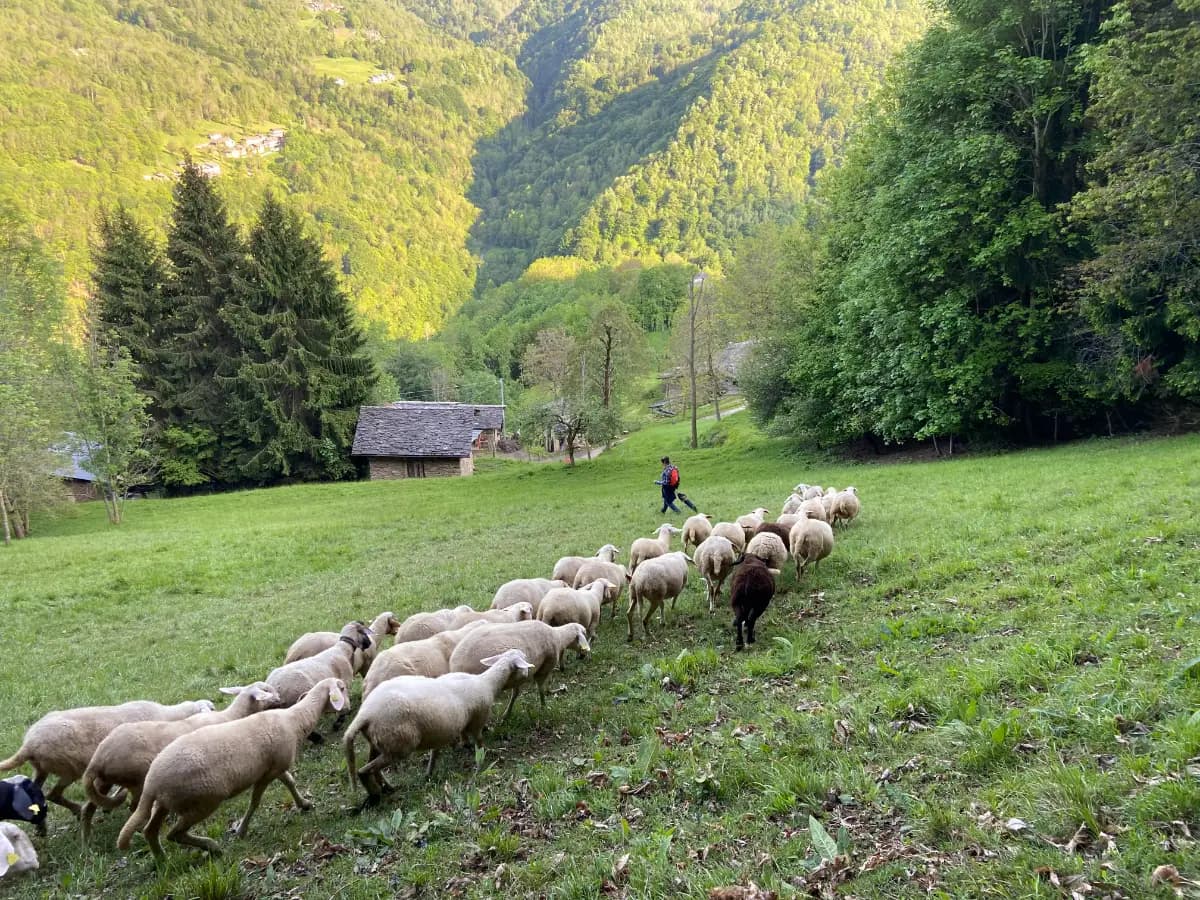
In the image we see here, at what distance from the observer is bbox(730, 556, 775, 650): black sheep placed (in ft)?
28.9

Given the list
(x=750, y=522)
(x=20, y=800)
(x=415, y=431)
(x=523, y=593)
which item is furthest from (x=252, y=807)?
(x=415, y=431)

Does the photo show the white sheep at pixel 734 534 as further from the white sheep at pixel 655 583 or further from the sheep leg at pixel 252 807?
the sheep leg at pixel 252 807

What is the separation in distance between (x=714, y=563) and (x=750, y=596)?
2.14 meters

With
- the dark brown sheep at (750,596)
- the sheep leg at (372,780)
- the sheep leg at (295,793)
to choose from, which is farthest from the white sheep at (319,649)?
the dark brown sheep at (750,596)

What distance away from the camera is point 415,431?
5066 cm

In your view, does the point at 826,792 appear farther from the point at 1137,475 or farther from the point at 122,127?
the point at 122,127

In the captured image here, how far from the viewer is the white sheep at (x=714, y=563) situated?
10.9 m

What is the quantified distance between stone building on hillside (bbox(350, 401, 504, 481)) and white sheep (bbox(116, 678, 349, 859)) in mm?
44005

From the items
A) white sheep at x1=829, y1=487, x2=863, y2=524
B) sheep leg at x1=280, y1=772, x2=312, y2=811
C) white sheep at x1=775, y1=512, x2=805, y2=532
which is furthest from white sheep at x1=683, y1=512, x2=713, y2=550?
sheep leg at x1=280, y1=772, x2=312, y2=811

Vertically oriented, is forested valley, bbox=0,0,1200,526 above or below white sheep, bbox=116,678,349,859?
above

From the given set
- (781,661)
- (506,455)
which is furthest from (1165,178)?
(506,455)

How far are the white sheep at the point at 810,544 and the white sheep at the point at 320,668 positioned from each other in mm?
7497

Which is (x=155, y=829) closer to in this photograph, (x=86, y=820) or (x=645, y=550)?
(x=86, y=820)

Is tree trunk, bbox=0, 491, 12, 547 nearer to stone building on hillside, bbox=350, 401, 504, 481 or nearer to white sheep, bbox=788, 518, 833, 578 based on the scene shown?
stone building on hillside, bbox=350, 401, 504, 481
